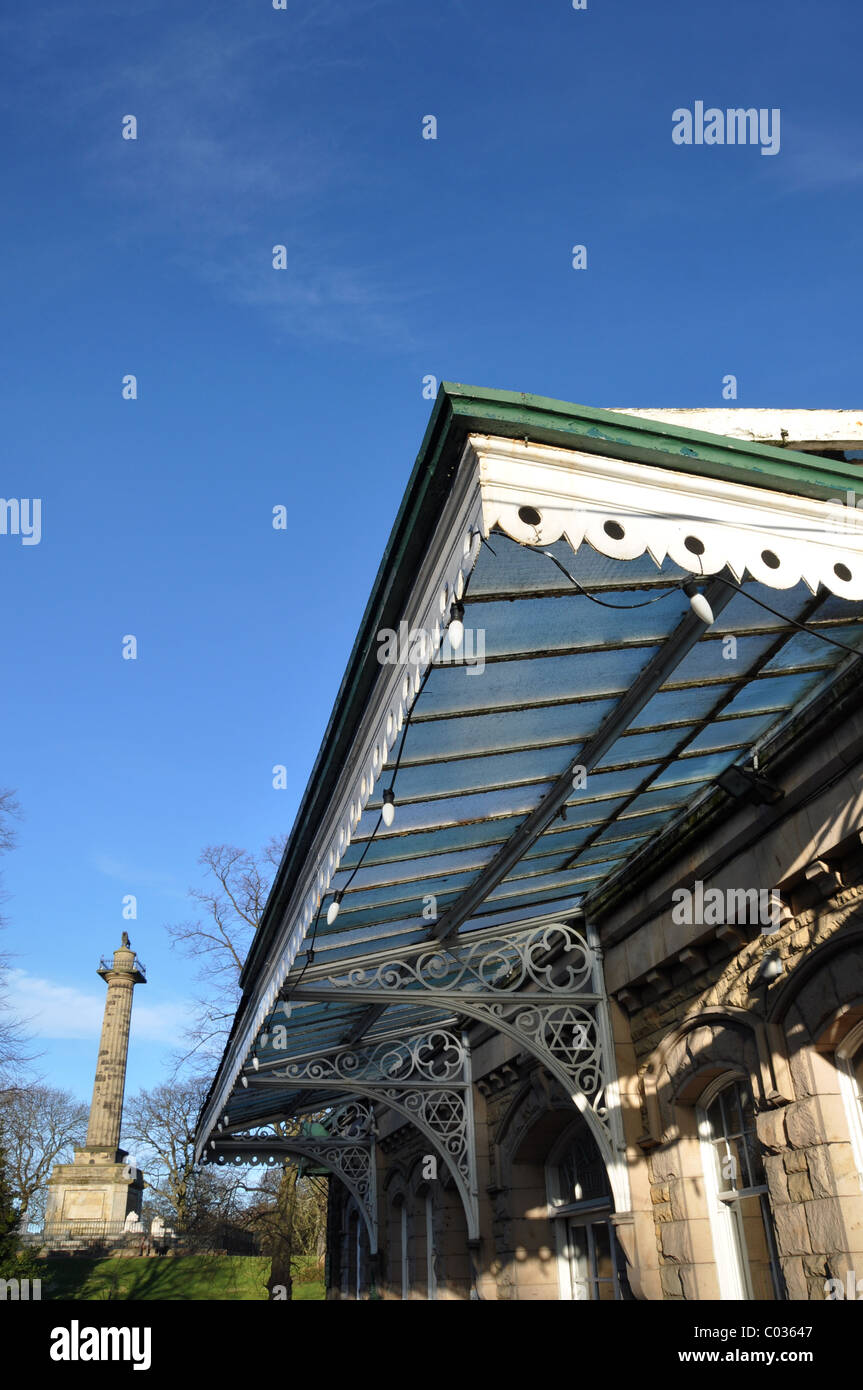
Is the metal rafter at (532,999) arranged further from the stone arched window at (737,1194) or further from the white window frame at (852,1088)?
the white window frame at (852,1088)

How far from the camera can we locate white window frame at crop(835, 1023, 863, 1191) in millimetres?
5176

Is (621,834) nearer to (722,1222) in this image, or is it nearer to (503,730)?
(503,730)

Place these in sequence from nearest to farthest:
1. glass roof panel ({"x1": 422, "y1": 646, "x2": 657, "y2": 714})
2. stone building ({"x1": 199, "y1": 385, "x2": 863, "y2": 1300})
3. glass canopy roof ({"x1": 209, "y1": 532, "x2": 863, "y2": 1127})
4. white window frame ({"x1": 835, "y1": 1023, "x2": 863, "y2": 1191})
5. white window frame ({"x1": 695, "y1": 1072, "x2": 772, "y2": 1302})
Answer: stone building ({"x1": 199, "y1": 385, "x2": 863, "y2": 1300})
glass canopy roof ({"x1": 209, "y1": 532, "x2": 863, "y2": 1127})
glass roof panel ({"x1": 422, "y1": 646, "x2": 657, "y2": 714})
white window frame ({"x1": 835, "y1": 1023, "x2": 863, "y2": 1191})
white window frame ({"x1": 695, "y1": 1072, "x2": 772, "y2": 1302})

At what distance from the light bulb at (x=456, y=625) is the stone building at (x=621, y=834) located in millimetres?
17

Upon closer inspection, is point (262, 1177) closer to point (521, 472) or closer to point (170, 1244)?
point (170, 1244)

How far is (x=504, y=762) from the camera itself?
209 inches

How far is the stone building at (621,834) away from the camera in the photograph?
3561 mm

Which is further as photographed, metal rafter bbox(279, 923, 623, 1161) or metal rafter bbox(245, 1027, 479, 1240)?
metal rafter bbox(245, 1027, 479, 1240)

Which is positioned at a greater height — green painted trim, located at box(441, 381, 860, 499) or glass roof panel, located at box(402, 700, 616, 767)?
green painted trim, located at box(441, 381, 860, 499)

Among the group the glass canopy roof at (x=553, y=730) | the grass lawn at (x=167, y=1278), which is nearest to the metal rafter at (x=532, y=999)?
the glass canopy roof at (x=553, y=730)

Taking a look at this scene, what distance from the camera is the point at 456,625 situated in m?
3.33

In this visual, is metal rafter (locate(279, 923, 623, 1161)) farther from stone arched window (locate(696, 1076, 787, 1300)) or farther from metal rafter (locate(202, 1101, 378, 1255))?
metal rafter (locate(202, 1101, 378, 1255))

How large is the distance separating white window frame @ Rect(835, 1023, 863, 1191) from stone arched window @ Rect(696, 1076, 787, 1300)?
80cm

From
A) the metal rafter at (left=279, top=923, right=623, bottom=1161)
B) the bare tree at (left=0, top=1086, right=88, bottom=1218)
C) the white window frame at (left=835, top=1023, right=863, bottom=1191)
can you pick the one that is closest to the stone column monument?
the bare tree at (left=0, top=1086, right=88, bottom=1218)
